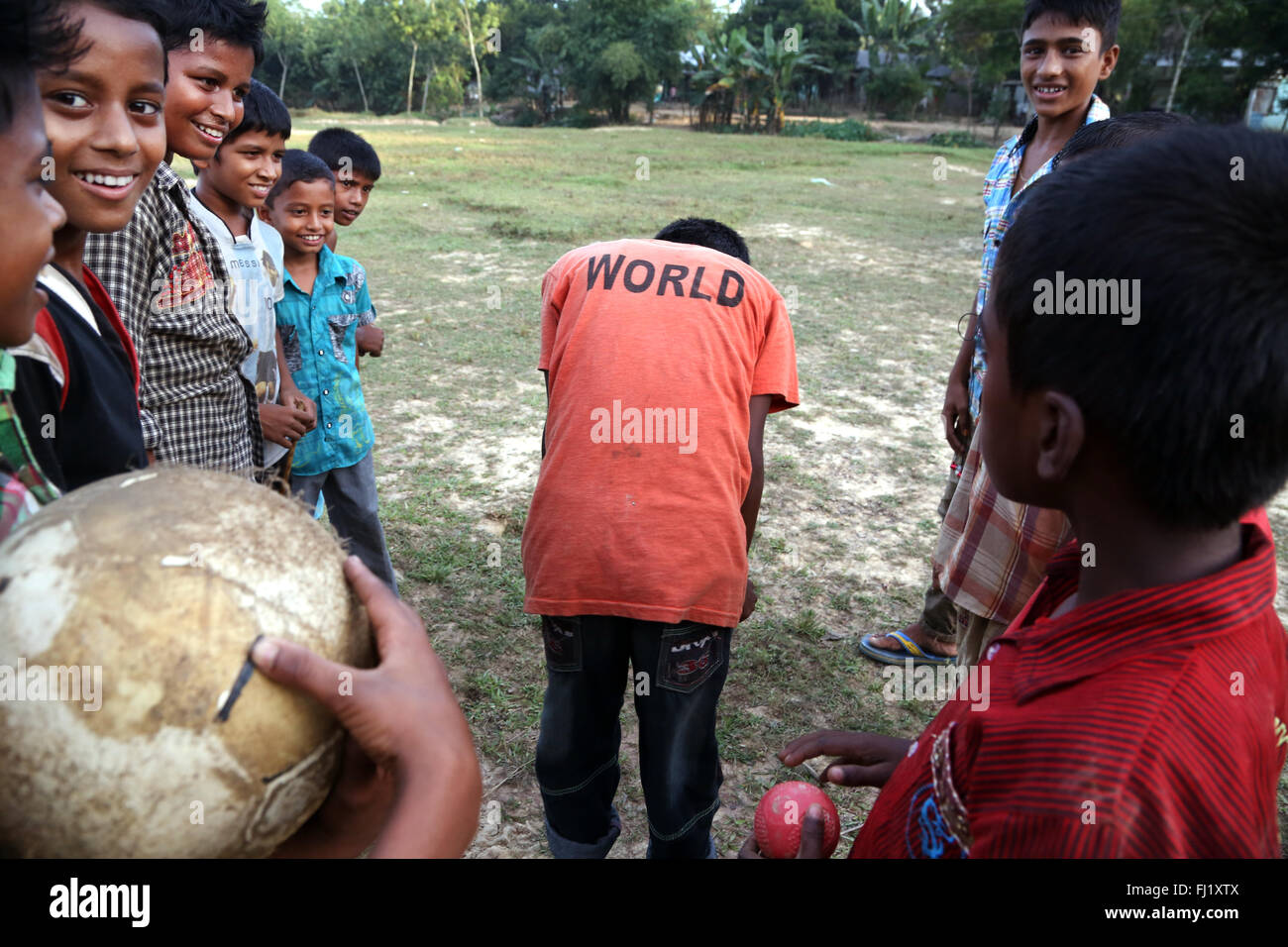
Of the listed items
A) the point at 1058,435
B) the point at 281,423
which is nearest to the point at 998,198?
the point at 1058,435

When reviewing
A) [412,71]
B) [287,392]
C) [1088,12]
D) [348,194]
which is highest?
[412,71]

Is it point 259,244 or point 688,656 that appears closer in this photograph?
point 688,656

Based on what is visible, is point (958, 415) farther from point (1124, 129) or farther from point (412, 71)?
point (412, 71)

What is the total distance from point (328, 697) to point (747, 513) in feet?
5.73

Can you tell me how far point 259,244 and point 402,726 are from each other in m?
2.73

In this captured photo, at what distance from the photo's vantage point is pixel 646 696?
7.92 feet

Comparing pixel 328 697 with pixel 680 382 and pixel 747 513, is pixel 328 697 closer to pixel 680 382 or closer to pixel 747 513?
pixel 680 382

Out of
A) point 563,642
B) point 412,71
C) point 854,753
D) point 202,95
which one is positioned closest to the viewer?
point 854,753

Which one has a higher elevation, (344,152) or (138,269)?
(344,152)

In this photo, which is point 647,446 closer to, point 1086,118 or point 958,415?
point 958,415

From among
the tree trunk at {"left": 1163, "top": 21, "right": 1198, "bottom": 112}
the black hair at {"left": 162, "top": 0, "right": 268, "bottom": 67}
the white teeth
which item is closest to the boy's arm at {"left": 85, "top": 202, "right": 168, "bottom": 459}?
the white teeth

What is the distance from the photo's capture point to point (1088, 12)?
3660 millimetres

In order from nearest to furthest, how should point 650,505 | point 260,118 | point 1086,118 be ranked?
point 650,505 < point 260,118 < point 1086,118

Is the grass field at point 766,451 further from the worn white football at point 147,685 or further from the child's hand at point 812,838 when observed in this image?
the worn white football at point 147,685
